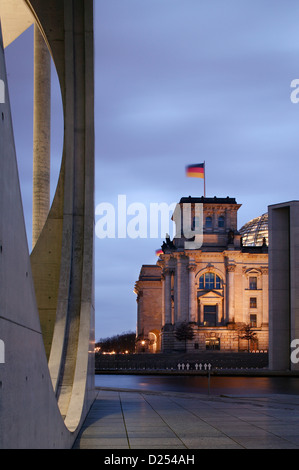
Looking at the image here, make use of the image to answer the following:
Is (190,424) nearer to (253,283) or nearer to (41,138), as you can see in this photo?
(41,138)

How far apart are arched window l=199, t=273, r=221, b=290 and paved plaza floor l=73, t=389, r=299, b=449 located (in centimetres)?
9921

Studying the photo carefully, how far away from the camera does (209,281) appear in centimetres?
11969

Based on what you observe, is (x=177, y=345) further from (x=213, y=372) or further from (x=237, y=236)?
(x=213, y=372)

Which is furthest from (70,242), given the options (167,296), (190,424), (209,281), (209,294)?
(167,296)

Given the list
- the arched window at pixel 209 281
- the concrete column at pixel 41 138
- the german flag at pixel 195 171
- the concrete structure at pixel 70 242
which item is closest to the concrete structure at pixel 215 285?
the arched window at pixel 209 281

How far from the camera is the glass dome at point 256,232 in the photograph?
145 meters

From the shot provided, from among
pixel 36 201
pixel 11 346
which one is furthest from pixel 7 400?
pixel 36 201

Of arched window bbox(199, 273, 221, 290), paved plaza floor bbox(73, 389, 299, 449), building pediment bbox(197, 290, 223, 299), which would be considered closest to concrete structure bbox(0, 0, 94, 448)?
paved plaza floor bbox(73, 389, 299, 449)

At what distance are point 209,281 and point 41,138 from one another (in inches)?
3870

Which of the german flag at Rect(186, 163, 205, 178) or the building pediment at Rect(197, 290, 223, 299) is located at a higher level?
the german flag at Rect(186, 163, 205, 178)

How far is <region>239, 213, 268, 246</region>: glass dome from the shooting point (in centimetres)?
14512

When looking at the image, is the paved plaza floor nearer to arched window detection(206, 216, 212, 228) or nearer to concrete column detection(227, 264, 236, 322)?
concrete column detection(227, 264, 236, 322)

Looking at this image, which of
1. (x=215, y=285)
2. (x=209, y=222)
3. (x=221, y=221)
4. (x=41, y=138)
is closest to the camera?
(x=41, y=138)

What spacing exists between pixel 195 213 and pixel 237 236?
29.2 ft
